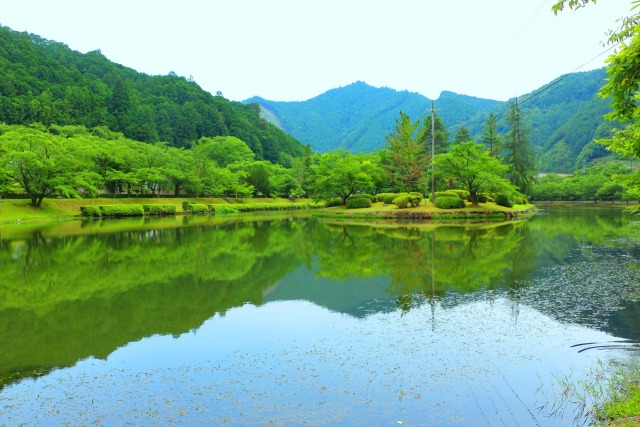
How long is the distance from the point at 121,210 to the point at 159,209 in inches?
209

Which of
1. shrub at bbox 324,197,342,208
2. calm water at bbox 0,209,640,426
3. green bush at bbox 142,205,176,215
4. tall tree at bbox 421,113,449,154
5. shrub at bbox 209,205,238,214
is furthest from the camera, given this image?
shrub at bbox 209,205,238,214

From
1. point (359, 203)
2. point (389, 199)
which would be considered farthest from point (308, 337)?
point (359, 203)

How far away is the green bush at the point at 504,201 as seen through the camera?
132 ft

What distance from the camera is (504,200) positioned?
4047 centimetres

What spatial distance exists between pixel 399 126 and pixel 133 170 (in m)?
Answer: 34.3

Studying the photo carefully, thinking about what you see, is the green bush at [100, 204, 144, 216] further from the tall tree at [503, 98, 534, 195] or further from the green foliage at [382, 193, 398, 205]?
the tall tree at [503, 98, 534, 195]

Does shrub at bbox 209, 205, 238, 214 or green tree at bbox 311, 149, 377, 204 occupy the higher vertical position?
green tree at bbox 311, 149, 377, 204

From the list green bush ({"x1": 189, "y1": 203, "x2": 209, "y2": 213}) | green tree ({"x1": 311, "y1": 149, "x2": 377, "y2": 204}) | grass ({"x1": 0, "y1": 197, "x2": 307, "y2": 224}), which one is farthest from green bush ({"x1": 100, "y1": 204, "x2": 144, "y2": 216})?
green tree ({"x1": 311, "y1": 149, "x2": 377, "y2": 204})

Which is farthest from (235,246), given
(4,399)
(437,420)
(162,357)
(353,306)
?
(437,420)

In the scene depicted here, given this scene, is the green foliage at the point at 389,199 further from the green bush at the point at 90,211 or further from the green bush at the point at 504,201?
the green bush at the point at 90,211

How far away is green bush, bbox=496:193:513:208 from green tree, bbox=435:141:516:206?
10.2ft

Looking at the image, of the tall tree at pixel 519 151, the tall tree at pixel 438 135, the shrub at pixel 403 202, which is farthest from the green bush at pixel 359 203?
the tall tree at pixel 519 151

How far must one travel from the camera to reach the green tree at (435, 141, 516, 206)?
114 feet

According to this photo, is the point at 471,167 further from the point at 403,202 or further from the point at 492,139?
the point at 492,139
